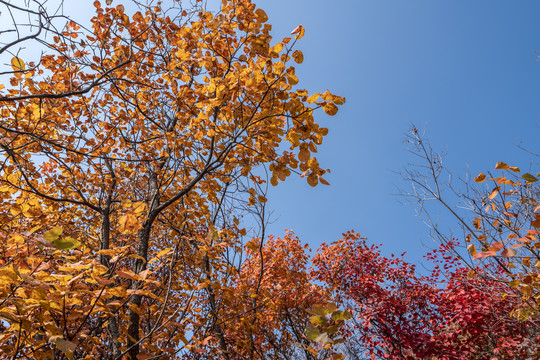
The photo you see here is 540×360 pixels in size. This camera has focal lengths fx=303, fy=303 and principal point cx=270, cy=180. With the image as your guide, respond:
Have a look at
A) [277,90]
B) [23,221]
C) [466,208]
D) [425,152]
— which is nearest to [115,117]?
[23,221]

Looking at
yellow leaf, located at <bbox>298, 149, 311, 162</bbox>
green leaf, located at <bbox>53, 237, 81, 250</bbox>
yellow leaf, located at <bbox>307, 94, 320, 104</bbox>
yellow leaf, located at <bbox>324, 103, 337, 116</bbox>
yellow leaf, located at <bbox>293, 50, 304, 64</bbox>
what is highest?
yellow leaf, located at <bbox>293, 50, 304, 64</bbox>

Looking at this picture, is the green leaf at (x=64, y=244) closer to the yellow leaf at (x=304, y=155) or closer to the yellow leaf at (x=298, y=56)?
the yellow leaf at (x=304, y=155)

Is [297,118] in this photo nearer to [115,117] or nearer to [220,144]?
[220,144]

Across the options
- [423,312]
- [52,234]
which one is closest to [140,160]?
[52,234]

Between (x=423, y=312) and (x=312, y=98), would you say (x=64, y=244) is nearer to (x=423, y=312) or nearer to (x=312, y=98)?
(x=312, y=98)

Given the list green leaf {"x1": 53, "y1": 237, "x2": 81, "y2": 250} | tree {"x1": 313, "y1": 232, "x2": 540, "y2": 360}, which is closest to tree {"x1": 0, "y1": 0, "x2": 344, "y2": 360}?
green leaf {"x1": 53, "y1": 237, "x2": 81, "y2": 250}

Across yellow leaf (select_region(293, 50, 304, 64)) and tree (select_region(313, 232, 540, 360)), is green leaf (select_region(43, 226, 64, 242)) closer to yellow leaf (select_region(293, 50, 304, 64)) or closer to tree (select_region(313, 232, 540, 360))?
yellow leaf (select_region(293, 50, 304, 64))

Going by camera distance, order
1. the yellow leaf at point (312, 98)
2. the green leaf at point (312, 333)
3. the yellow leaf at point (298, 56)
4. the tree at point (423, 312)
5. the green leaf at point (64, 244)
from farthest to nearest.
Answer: the tree at point (423, 312) → the yellow leaf at point (298, 56) → the yellow leaf at point (312, 98) → the green leaf at point (312, 333) → the green leaf at point (64, 244)

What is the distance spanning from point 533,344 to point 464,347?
1.72 m

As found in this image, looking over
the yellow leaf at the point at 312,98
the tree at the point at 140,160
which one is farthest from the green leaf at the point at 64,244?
the yellow leaf at the point at 312,98

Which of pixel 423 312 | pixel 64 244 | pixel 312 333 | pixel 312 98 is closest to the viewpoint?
pixel 64 244

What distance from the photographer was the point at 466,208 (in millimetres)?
4832

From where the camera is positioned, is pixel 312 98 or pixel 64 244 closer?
pixel 64 244

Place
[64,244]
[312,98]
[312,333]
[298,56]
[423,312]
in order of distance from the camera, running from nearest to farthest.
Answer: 1. [64,244]
2. [312,333]
3. [312,98]
4. [298,56]
5. [423,312]
